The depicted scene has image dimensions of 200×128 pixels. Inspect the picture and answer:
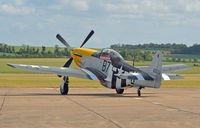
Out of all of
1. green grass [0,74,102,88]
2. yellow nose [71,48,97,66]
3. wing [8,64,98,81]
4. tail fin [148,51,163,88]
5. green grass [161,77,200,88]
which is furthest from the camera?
green grass [161,77,200,88]

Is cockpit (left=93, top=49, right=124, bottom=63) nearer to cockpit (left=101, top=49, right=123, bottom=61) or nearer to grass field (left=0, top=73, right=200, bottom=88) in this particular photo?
cockpit (left=101, top=49, right=123, bottom=61)

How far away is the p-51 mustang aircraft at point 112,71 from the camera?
22.2 meters

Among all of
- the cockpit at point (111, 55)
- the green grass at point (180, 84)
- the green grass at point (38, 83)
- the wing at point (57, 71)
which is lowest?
the green grass at point (38, 83)

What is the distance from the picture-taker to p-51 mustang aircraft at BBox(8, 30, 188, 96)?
874 inches

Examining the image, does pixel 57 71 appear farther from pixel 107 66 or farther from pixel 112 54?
pixel 112 54

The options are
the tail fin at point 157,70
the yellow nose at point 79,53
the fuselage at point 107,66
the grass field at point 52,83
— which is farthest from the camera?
the grass field at point 52,83

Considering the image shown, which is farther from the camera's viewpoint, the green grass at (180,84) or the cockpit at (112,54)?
the green grass at (180,84)

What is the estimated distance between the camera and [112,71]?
2431 cm

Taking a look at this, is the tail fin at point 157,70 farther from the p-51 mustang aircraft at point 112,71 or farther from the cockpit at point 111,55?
the cockpit at point 111,55

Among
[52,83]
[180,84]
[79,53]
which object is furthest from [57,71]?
[180,84]

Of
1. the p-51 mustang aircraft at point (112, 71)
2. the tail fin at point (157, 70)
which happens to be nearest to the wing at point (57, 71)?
the p-51 mustang aircraft at point (112, 71)

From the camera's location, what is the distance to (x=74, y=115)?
14.5 meters

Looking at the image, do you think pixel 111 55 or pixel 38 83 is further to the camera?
pixel 38 83

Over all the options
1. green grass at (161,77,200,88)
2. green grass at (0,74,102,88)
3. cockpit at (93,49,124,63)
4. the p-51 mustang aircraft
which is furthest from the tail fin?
green grass at (161,77,200,88)
